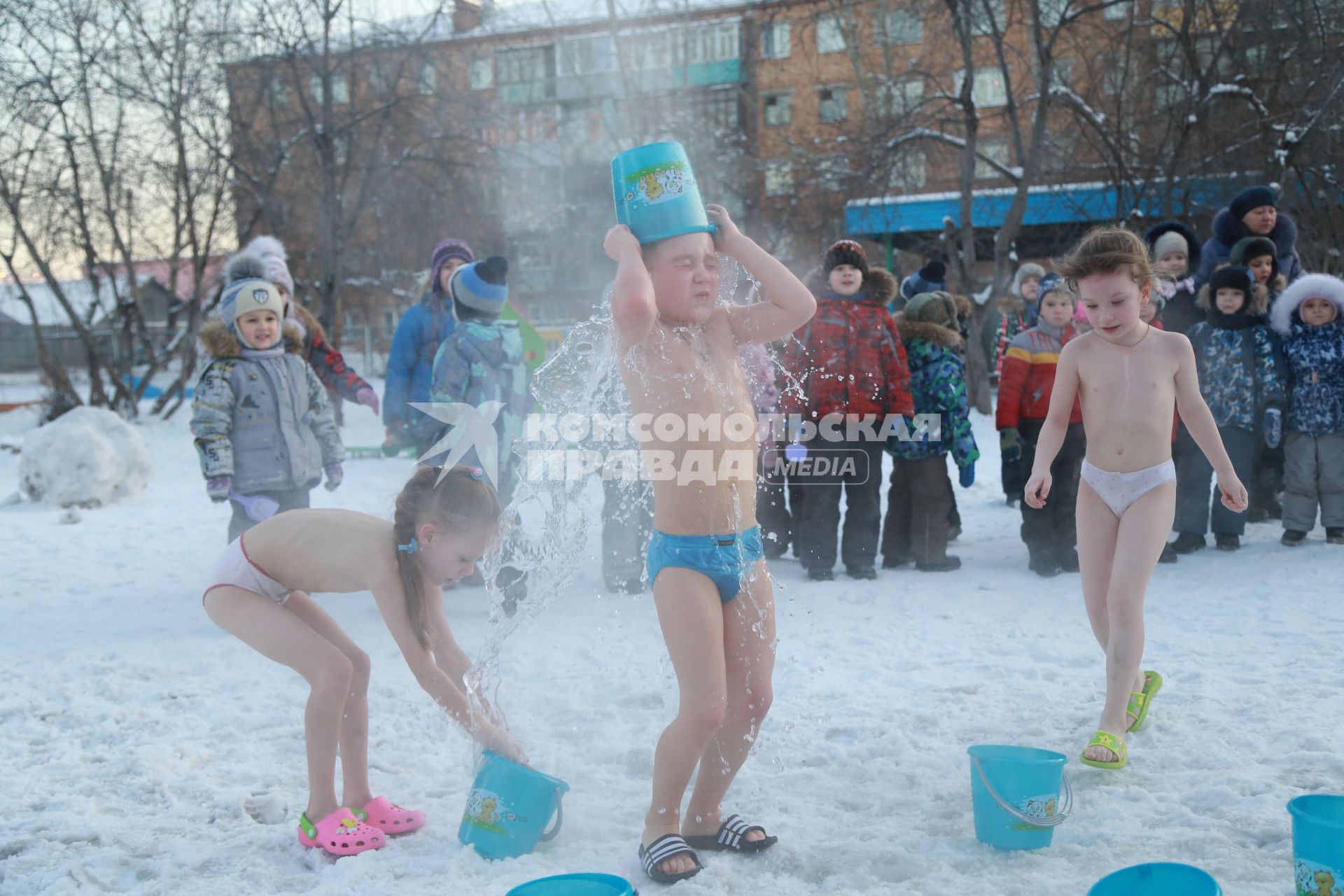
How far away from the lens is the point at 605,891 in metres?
2.23

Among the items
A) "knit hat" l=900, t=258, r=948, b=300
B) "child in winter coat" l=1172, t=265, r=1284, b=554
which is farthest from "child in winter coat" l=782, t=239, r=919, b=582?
"child in winter coat" l=1172, t=265, r=1284, b=554

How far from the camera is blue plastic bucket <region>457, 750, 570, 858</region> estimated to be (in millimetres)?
2803

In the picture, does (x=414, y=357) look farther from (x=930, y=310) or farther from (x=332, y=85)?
(x=332, y=85)

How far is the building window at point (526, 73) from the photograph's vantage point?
70.1ft

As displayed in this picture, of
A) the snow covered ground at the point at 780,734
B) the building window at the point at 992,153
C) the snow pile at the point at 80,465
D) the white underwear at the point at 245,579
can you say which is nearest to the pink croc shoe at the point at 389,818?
the snow covered ground at the point at 780,734

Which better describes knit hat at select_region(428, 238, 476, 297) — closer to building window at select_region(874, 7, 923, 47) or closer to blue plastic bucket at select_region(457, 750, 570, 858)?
blue plastic bucket at select_region(457, 750, 570, 858)

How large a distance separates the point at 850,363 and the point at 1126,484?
2763mm

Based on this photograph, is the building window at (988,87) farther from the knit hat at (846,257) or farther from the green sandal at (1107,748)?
the green sandal at (1107,748)

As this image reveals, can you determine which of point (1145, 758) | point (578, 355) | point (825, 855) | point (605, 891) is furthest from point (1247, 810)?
point (578, 355)

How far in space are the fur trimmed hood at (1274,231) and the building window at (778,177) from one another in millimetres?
12570

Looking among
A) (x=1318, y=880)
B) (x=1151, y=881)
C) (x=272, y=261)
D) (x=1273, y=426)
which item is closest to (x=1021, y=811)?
(x=1151, y=881)

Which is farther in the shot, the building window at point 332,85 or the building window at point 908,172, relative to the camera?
the building window at point 332,85

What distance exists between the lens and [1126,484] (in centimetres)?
355

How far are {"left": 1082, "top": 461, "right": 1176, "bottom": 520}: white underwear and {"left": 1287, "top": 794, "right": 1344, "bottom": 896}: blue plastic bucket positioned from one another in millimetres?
1346
